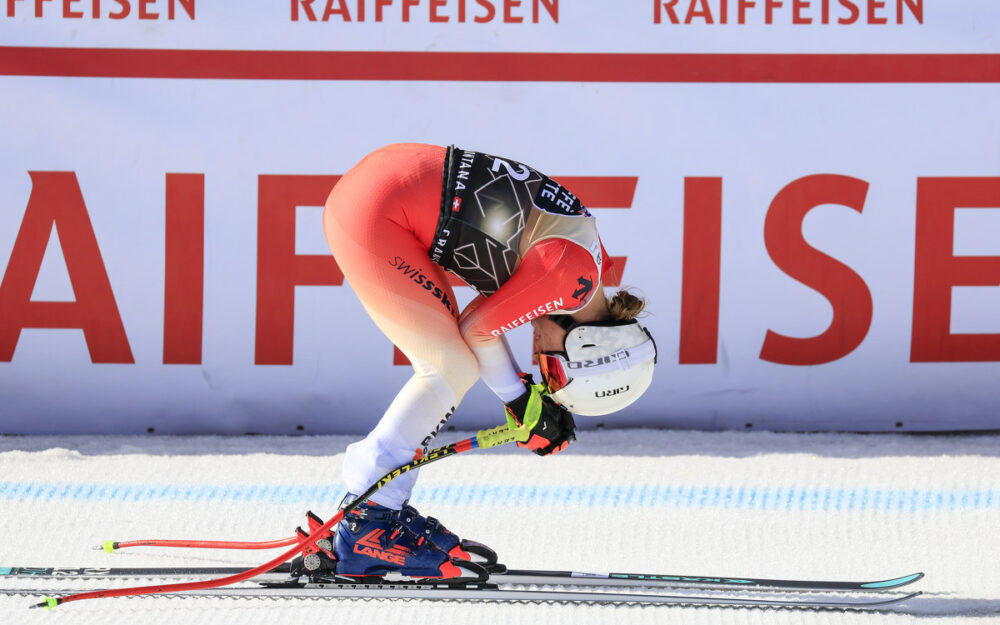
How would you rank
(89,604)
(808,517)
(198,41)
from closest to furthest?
1. (89,604)
2. (808,517)
3. (198,41)

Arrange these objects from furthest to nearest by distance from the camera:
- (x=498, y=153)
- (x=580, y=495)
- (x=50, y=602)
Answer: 1. (x=498, y=153)
2. (x=580, y=495)
3. (x=50, y=602)

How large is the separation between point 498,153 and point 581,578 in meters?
2.34

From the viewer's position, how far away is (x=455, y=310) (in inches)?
106

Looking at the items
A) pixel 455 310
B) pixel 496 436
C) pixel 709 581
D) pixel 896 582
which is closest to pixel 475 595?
pixel 496 436

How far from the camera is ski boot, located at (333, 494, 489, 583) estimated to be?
8.67 ft

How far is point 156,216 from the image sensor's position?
4.53 meters

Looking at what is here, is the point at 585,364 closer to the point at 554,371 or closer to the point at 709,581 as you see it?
the point at 554,371

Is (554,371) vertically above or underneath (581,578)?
above

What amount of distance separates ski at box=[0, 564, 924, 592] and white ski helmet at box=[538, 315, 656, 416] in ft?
1.45

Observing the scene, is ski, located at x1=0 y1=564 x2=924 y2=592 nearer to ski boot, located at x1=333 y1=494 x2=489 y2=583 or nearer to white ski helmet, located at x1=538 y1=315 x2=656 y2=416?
A: ski boot, located at x1=333 y1=494 x2=489 y2=583

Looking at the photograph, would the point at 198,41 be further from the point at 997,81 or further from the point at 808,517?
the point at 997,81

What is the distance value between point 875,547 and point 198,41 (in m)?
3.39

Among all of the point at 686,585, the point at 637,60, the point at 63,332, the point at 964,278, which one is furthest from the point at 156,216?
the point at 964,278

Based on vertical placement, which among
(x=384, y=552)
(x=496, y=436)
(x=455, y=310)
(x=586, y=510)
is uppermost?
(x=455, y=310)
